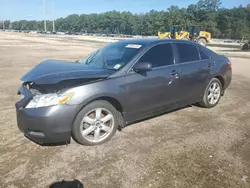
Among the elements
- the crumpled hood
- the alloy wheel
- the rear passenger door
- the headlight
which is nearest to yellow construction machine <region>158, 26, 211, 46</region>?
the alloy wheel

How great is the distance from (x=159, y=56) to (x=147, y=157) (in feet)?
6.25

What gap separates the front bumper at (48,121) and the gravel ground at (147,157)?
282mm

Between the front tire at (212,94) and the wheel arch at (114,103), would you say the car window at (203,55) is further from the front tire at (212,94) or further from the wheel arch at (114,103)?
the wheel arch at (114,103)

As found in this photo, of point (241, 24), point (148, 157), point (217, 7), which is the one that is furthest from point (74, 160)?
point (217, 7)

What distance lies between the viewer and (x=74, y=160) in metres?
3.63

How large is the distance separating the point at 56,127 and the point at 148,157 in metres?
1.34

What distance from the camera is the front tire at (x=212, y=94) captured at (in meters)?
5.82

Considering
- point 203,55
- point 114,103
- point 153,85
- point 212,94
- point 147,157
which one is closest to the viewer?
point 147,157

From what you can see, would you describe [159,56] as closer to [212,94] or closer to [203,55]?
[203,55]

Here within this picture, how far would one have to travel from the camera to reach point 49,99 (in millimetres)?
3602

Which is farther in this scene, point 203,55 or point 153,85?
point 203,55

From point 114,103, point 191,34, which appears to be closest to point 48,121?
point 114,103

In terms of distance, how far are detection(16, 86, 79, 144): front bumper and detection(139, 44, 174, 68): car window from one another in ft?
5.22

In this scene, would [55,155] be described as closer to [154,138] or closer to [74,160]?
[74,160]
